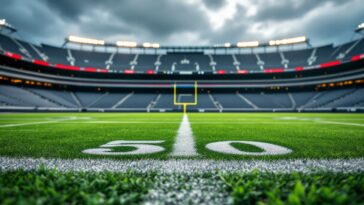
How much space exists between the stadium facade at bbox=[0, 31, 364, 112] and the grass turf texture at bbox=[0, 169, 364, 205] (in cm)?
3101

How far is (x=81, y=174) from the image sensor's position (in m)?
1.54

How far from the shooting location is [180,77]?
1631 inches

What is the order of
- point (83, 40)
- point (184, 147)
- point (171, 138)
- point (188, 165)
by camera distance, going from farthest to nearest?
point (83, 40) → point (171, 138) → point (184, 147) → point (188, 165)

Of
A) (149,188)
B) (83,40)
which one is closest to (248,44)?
(83,40)

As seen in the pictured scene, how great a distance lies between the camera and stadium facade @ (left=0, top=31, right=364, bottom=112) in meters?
29.8

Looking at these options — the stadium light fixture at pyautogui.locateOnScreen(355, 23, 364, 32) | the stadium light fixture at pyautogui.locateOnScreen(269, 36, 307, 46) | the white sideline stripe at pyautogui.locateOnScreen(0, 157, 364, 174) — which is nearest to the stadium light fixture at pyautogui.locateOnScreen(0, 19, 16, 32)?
the white sideline stripe at pyautogui.locateOnScreen(0, 157, 364, 174)

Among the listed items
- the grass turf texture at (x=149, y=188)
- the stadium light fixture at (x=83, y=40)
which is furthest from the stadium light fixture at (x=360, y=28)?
the stadium light fixture at (x=83, y=40)

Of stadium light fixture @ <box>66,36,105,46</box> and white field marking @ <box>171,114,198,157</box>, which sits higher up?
stadium light fixture @ <box>66,36,105,46</box>

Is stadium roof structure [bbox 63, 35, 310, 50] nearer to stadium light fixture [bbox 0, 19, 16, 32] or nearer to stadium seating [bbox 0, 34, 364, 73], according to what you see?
stadium seating [bbox 0, 34, 364, 73]

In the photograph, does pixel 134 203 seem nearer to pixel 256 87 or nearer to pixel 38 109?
pixel 38 109

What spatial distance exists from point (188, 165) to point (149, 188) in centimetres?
71

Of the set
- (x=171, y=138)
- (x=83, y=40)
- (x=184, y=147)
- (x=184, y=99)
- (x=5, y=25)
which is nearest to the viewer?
(x=184, y=147)

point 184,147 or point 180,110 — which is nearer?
point 184,147

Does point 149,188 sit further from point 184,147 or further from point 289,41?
point 289,41
